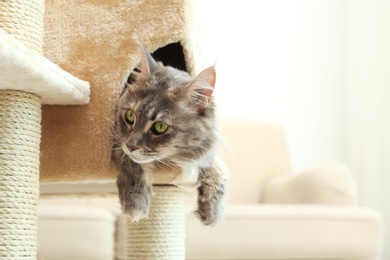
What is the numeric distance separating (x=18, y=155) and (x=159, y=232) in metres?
0.58

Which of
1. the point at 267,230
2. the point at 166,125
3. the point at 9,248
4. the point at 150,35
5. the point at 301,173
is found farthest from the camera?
the point at 301,173

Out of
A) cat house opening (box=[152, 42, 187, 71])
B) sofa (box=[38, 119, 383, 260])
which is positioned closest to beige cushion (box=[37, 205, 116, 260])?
sofa (box=[38, 119, 383, 260])

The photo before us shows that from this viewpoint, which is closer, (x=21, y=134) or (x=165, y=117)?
(x=21, y=134)

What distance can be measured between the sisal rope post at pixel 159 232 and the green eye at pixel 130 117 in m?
0.35

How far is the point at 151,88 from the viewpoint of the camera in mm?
1332

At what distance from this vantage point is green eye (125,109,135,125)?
1.31 meters

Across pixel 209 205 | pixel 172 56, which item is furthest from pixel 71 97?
pixel 172 56

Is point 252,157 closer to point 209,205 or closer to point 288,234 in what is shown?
point 288,234

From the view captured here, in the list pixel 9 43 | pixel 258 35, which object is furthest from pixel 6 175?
pixel 258 35

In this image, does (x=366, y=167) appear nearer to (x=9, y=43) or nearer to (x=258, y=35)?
(x=258, y=35)

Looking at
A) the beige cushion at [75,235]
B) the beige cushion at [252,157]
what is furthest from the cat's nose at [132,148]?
the beige cushion at [252,157]

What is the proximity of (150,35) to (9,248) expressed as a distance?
0.62m

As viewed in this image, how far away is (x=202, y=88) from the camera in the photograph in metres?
1.29

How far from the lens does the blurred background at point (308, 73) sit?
11.3 feet
